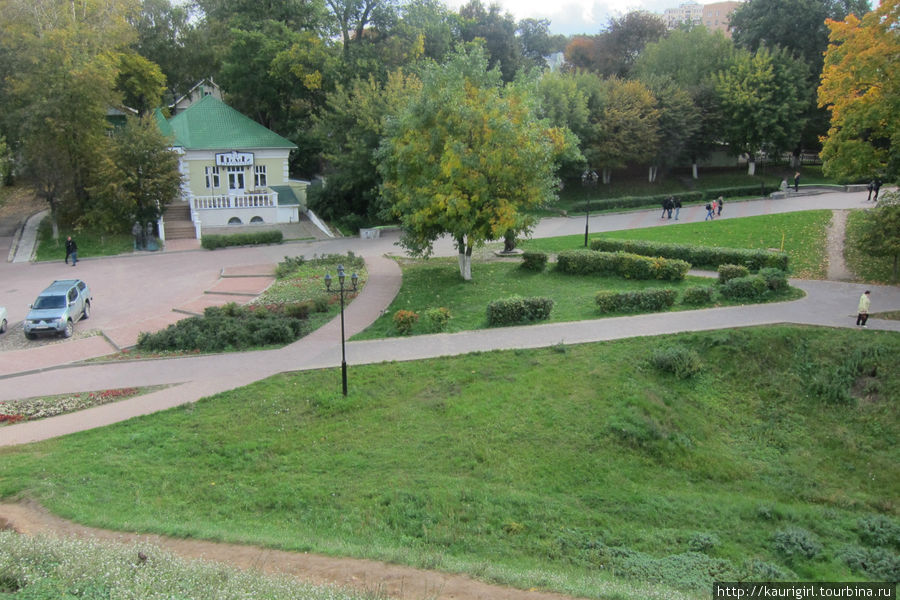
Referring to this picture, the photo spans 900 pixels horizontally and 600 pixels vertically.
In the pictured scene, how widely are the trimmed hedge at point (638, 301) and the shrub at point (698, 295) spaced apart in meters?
0.61

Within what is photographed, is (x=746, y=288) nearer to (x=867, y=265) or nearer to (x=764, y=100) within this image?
(x=867, y=265)

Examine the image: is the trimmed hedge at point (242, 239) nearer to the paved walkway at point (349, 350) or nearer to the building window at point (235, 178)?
the building window at point (235, 178)

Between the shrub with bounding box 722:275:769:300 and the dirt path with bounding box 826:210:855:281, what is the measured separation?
4655 millimetres

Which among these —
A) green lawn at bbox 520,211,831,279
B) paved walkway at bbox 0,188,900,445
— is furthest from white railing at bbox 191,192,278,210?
paved walkway at bbox 0,188,900,445

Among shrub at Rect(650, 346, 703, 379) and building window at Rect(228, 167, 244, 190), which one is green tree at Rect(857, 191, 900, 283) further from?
building window at Rect(228, 167, 244, 190)

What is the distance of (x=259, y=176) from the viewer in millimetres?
39875

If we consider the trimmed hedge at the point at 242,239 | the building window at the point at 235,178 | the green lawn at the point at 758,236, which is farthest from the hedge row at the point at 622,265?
the building window at the point at 235,178

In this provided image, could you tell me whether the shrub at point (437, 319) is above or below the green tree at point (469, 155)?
below

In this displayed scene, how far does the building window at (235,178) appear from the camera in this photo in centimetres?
3897

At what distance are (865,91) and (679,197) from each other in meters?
18.6

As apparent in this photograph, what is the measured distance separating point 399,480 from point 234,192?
31.6 m

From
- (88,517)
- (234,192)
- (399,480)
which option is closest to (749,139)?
(234,192)

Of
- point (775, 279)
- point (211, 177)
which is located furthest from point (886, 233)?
point (211, 177)

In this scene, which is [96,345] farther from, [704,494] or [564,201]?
[564,201]
